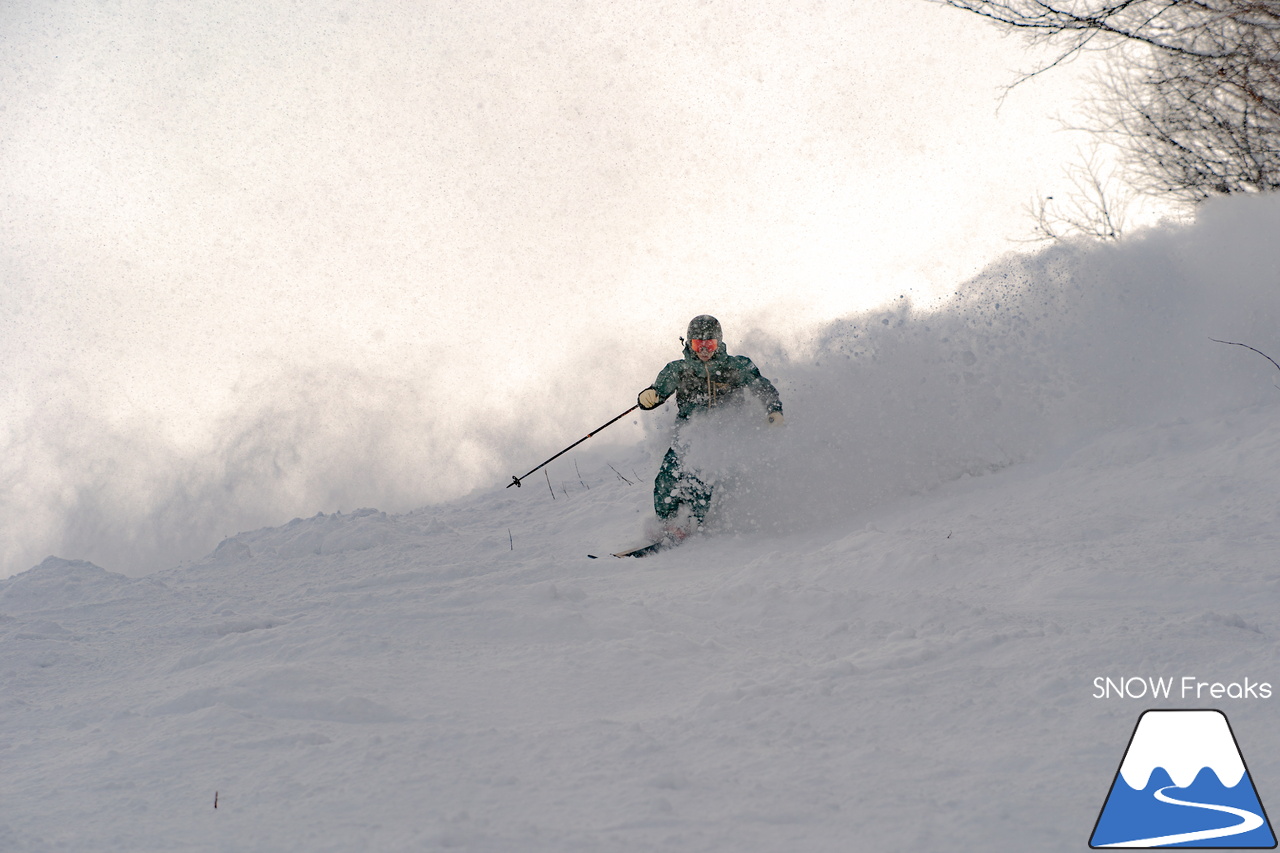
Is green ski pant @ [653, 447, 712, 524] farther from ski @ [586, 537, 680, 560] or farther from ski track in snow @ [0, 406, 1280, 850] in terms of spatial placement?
ski track in snow @ [0, 406, 1280, 850]

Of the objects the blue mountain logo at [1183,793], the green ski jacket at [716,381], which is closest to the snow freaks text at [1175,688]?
the blue mountain logo at [1183,793]

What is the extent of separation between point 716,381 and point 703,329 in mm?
420

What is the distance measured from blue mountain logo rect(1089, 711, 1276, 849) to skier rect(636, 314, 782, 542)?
156 inches

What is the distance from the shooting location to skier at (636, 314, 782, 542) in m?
6.19

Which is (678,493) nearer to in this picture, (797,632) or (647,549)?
(647,549)

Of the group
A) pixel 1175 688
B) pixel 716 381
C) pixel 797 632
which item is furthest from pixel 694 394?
pixel 1175 688

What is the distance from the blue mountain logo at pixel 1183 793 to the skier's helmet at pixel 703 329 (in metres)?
4.49

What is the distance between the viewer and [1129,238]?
7180 millimetres

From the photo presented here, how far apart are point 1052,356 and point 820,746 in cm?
518

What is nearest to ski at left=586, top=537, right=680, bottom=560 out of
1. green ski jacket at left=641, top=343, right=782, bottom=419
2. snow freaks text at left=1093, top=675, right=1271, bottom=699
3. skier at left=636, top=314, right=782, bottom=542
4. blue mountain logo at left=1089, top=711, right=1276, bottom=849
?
skier at left=636, top=314, right=782, bottom=542

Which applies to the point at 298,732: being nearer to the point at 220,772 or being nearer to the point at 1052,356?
the point at 220,772

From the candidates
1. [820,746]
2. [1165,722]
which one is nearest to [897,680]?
[820,746]

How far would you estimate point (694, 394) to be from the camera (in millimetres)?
6598

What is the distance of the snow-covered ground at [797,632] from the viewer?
7.04ft
